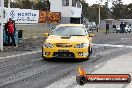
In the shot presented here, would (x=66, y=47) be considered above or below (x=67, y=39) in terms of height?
below

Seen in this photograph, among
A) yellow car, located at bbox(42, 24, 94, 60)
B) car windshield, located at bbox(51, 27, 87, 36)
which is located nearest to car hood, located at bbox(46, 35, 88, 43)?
yellow car, located at bbox(42, 24, 94, 60)

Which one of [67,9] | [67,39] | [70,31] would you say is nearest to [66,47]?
[67,39]

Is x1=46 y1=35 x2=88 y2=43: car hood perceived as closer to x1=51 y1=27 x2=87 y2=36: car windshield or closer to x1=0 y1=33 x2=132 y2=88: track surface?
x1=51 y1=27 x2=87 y2=36: car windshield

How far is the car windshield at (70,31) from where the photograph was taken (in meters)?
15.8

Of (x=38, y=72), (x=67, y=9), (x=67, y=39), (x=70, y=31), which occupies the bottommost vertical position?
(x=38, y=72)

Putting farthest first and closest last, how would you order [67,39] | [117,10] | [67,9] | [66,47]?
[117,10] < [67,9] < [67,39] < [66,47]

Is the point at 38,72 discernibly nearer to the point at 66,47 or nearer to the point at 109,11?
the point at 66,47

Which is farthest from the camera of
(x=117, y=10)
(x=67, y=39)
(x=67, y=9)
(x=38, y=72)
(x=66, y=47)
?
(x=117, y=10)

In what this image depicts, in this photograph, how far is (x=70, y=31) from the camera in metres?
16.1

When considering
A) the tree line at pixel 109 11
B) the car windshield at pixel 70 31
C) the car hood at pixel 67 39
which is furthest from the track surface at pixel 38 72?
the tree line at pixel 109 11

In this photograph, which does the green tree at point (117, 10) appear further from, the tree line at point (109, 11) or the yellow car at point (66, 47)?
the yellow car at point (66, 47)

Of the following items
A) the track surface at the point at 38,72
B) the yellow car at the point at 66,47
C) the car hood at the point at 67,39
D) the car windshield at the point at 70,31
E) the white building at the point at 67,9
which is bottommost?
the track surface at the point at 38,72

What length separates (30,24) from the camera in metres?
32.0

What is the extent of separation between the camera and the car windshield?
15.8 meters
